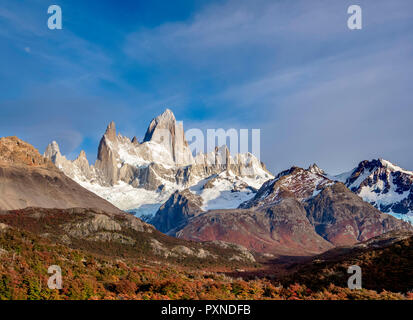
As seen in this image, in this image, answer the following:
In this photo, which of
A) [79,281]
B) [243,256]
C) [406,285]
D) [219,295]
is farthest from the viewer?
[243,256]

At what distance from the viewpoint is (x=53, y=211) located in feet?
544

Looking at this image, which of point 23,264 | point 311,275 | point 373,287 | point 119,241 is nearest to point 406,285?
point 373,287

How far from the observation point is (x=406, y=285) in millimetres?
48312

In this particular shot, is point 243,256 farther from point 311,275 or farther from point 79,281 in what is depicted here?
point 79,281

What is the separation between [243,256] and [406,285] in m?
148

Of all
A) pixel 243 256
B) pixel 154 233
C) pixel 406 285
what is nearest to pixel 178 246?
pixel 154 233
